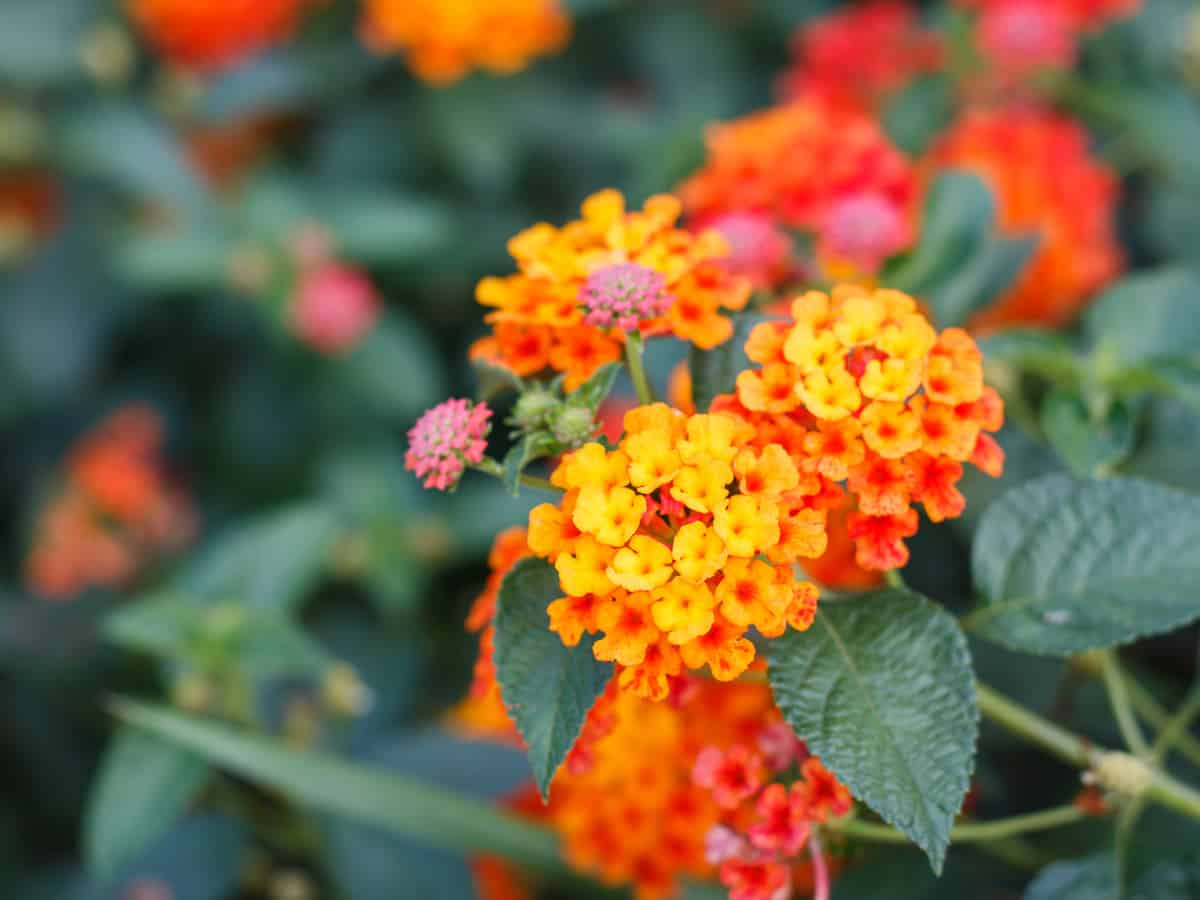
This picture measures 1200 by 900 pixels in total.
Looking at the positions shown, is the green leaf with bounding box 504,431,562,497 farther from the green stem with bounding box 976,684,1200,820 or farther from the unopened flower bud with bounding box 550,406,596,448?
the green stem with bounding box 976,684,1200,820

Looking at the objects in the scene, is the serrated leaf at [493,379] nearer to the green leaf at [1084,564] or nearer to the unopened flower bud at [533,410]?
the unopened flower bud at [533,410]

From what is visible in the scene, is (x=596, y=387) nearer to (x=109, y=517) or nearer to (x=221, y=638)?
(x=221, y=638)

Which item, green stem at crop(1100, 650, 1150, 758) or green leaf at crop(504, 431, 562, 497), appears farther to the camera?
green stem at crop(1100, 650, 1150, 758)

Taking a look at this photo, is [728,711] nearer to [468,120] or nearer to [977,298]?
[977,298]

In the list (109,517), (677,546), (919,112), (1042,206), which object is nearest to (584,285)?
(677,546)

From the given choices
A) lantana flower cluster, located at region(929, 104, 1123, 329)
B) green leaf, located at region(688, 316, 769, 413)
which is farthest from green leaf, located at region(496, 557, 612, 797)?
lantana flower cluster, located at region(929, 104, 1123, 329)

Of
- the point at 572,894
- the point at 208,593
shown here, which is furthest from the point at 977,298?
the point at 208,593

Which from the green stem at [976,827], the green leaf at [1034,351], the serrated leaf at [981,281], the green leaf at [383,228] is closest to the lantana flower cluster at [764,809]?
the green stem at [976,827]
